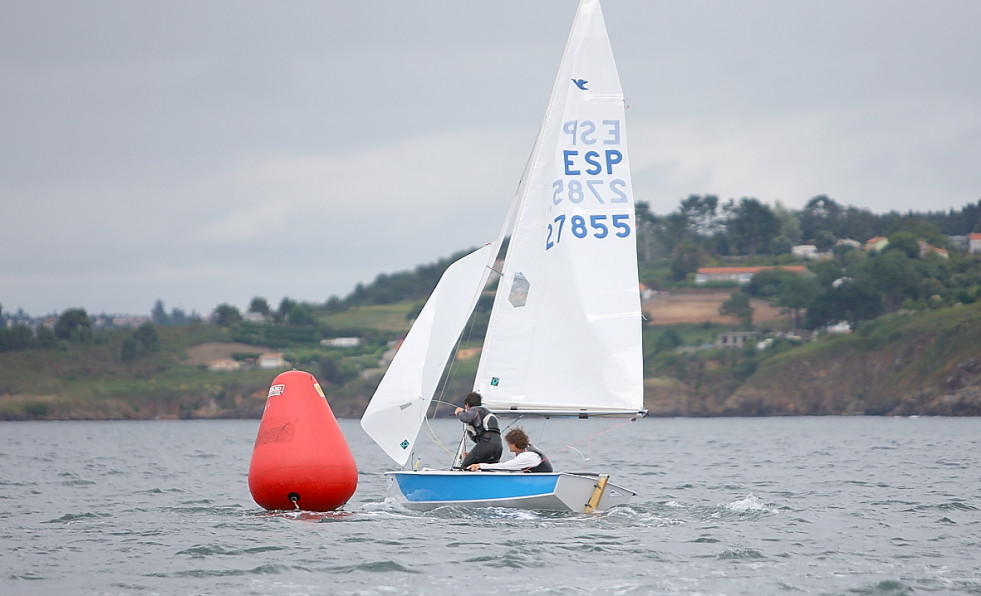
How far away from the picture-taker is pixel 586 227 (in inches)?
690

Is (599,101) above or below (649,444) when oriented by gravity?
above

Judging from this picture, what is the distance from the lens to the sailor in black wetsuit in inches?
655

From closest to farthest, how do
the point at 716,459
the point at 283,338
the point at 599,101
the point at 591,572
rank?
the point at 591,572, the point at 599,101, the point at 716,459, the point at 283,338

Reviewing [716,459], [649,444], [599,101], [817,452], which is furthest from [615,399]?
[649,444]

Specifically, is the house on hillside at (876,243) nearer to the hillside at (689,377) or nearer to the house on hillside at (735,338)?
the house on hillside at (735,338)

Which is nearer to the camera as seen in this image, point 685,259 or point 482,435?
point 482,435

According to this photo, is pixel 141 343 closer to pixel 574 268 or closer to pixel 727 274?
pixel 727 274

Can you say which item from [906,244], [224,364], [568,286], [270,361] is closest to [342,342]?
[270,361]

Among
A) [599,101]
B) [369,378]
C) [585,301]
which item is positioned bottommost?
[369,378]

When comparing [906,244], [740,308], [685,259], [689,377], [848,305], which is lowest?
[689,377]

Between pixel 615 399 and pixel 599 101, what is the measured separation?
13.8 feet

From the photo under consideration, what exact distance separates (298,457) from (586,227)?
5.14 meters

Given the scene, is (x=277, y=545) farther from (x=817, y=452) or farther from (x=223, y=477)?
(x=817, y=452)

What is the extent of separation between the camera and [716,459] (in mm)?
32781
